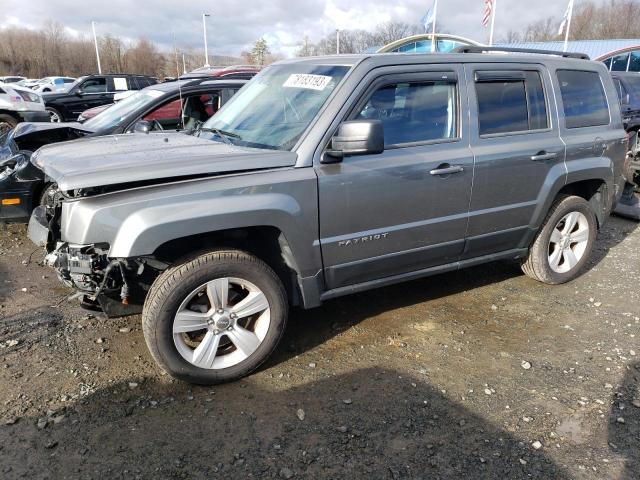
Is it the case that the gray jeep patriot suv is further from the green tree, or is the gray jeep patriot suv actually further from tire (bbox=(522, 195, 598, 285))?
the green tree

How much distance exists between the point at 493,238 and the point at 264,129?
6.76 feet

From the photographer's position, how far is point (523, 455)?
2586mm

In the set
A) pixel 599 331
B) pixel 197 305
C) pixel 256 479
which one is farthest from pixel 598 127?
pixel 256 479

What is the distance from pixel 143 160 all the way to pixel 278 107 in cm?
110

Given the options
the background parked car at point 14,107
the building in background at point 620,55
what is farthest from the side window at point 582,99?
the building in background at point 620,55

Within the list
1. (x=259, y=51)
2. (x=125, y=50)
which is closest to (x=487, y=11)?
(x=259, y=51)

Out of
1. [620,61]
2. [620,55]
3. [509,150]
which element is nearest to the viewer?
[509,150]

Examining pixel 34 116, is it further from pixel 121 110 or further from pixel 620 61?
pixel 620 61

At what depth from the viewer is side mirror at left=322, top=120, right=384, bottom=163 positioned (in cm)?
296

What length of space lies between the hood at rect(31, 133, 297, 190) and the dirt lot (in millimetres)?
1297

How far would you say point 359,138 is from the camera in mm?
2963

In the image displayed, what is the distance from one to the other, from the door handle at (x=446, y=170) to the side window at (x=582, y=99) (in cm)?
138

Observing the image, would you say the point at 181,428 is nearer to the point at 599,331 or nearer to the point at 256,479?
the point at 256,479

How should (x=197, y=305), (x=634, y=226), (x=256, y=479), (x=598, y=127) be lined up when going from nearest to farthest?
(x=256, y=479) → (x=197, y=305) → (x=598, y=127) → (x=634, y=226)
